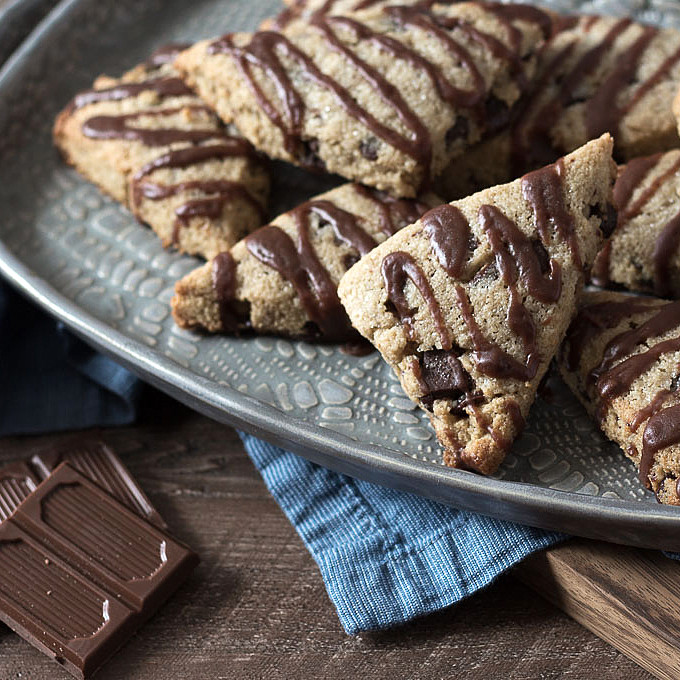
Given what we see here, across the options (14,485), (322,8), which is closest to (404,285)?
(14,485)

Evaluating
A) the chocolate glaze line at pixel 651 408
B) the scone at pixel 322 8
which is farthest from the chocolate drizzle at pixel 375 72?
the chocolate glaze line at pixel 651 408

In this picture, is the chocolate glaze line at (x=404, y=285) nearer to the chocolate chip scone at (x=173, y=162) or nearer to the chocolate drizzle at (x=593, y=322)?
the chocolate drizzle at (x=593, y=322)

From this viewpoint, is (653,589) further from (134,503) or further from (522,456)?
(134,503)

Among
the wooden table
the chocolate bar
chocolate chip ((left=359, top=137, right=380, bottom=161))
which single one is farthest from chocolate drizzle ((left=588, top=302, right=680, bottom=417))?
the chocolate bar

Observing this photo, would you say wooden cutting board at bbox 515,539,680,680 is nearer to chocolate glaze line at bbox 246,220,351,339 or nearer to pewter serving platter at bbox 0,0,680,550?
pewter serving platter at bbox 0,0,680,550

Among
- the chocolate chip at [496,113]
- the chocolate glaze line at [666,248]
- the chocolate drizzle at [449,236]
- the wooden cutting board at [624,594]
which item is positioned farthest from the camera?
the chocolate chip at [496,113]

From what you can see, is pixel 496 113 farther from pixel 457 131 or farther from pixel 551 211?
pixel 551 211
